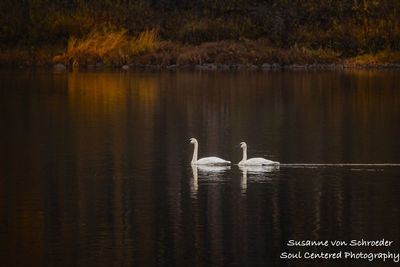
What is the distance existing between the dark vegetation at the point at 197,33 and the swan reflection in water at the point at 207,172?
186ft

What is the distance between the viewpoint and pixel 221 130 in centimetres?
4681

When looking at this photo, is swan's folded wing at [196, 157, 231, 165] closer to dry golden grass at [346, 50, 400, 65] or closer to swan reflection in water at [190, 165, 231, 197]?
swan reflection in water at [190, 165, 231, 197]

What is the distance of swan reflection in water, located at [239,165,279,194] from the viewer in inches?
1310

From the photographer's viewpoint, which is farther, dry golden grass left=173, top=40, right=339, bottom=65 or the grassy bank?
dry golden grass left=173, top=40, right=339, bottom=65

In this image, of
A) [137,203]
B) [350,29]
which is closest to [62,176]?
[137,203]

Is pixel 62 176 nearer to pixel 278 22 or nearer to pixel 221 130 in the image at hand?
pixel 221 130

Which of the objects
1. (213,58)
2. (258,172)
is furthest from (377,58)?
(258,172)

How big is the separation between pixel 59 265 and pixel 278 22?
2977 inches

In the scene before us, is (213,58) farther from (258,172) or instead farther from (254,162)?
(258,172)

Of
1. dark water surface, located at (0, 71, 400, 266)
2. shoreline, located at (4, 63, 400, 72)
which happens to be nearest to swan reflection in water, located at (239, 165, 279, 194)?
dark water surface, located at (0, 71, 400, 266)

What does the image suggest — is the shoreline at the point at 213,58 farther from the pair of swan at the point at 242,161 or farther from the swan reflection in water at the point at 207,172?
the swan reflection in water at the point at 207,172

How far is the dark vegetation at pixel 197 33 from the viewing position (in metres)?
93.1

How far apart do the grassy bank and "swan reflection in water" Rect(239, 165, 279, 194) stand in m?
57.6

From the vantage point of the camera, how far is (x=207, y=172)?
114ft
